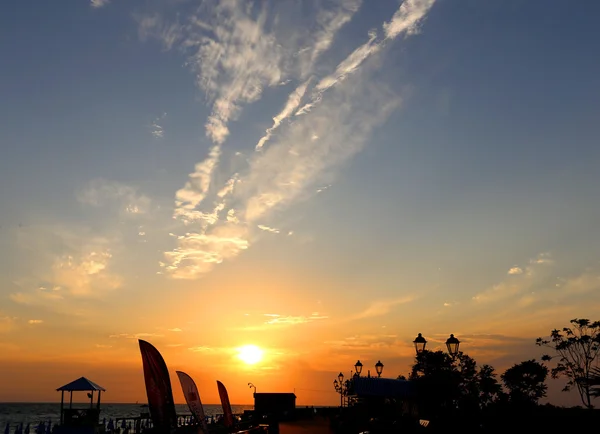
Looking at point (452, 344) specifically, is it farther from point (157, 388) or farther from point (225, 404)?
point (225, 404)

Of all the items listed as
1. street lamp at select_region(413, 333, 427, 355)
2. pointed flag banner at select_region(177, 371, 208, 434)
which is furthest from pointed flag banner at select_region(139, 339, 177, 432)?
street lamp at select_region(413, 333, 427, 355)

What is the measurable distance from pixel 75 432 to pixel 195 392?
9.71 meters

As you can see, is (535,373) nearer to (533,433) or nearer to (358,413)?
(358,413)

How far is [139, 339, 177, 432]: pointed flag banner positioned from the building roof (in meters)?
11.7

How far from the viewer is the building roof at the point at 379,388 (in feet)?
99.9

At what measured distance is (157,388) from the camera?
23.3m

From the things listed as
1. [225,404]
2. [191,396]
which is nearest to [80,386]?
[225,404]

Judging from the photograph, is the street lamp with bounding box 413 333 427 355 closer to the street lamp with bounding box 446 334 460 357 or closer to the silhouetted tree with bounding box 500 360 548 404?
the street lamp with bounding box 446 334 460 357

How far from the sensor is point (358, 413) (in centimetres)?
Result: 4169

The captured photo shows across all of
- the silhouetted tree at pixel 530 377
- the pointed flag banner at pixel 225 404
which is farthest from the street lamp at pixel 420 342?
the silhouetted tree at pixel 530 377

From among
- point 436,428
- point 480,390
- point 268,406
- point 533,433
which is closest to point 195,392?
point 436,428

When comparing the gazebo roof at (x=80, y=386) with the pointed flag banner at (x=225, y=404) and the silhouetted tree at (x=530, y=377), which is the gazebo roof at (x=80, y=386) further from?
the silhouetted tree at (x=530, y=377)

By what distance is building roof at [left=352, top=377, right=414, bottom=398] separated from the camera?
30453 mm

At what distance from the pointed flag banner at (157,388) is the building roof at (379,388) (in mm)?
11655
